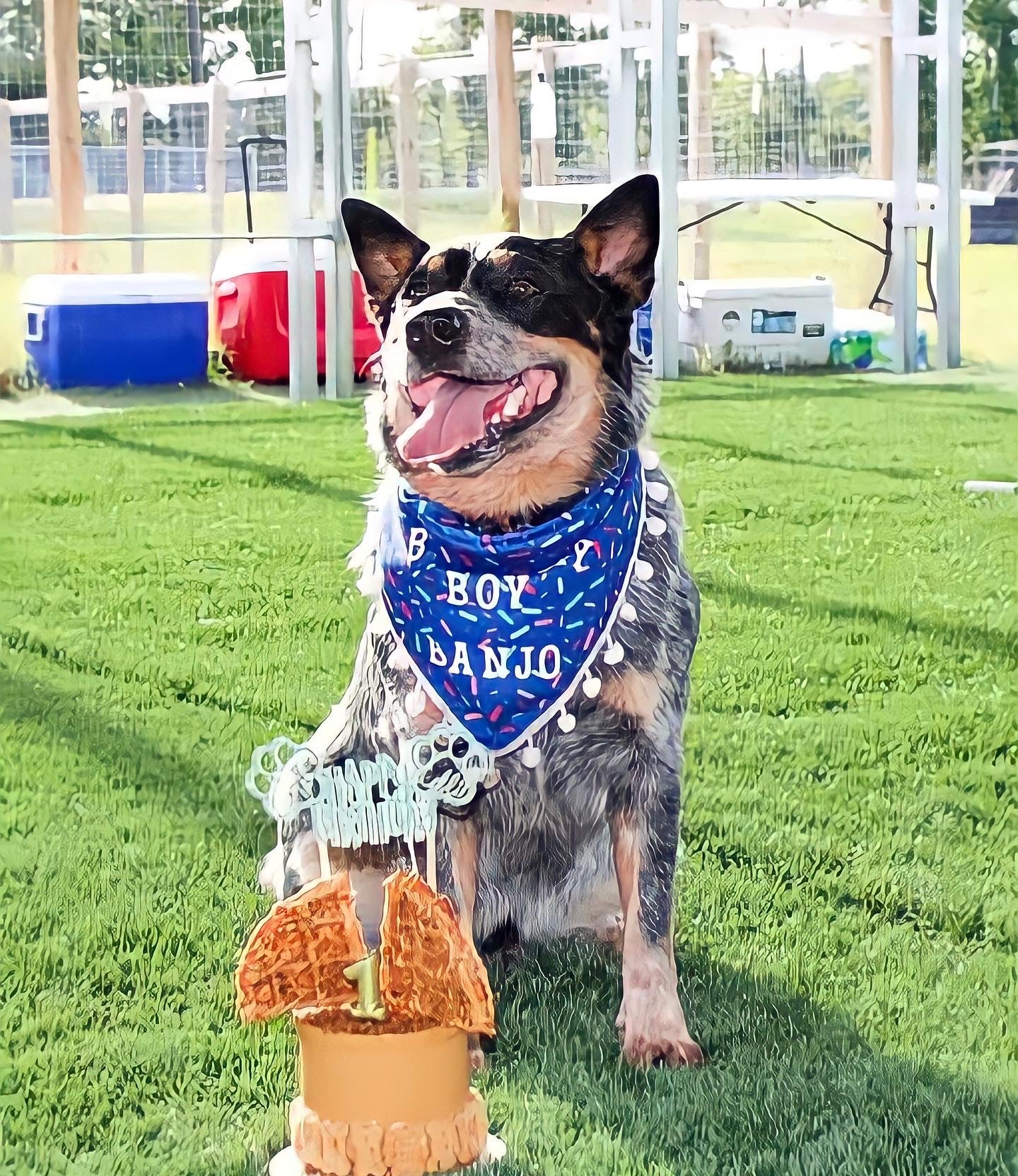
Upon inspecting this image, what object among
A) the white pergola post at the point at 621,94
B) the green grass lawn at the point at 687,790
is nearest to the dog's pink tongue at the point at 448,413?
the green grass lawn at the point at 687,790

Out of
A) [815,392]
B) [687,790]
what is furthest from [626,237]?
[687,790]

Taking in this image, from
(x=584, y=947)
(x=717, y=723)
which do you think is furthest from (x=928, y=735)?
(x=584, y=947)

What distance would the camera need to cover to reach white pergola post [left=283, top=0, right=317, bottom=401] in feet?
10.1

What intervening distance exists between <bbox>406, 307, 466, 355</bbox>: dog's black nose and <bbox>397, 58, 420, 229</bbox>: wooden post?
0.67 meters

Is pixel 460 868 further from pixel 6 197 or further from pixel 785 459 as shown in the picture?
pixel 785 459

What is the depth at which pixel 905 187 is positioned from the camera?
341 centimetres

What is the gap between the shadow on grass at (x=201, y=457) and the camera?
Result: 11.0 feet

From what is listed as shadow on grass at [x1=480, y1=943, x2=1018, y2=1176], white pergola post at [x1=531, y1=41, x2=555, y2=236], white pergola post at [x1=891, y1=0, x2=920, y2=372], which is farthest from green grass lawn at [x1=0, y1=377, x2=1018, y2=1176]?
white pergola post at [x1=531, y1=41, x2=555, y2=236]

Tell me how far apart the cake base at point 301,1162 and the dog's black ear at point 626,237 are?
1.36 meters

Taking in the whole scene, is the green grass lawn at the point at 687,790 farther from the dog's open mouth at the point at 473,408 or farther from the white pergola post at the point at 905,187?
the dog's open mouth at the point at 473,408

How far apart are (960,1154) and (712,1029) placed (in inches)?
18.7

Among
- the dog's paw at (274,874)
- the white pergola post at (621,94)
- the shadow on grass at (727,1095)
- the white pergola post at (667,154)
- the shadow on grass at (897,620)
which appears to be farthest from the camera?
the shadow on grass at (897,620)

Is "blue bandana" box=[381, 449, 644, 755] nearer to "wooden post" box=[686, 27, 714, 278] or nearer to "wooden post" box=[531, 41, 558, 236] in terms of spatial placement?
"wooden post" box=[531, 41, 558, 236]

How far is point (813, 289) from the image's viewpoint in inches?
132
